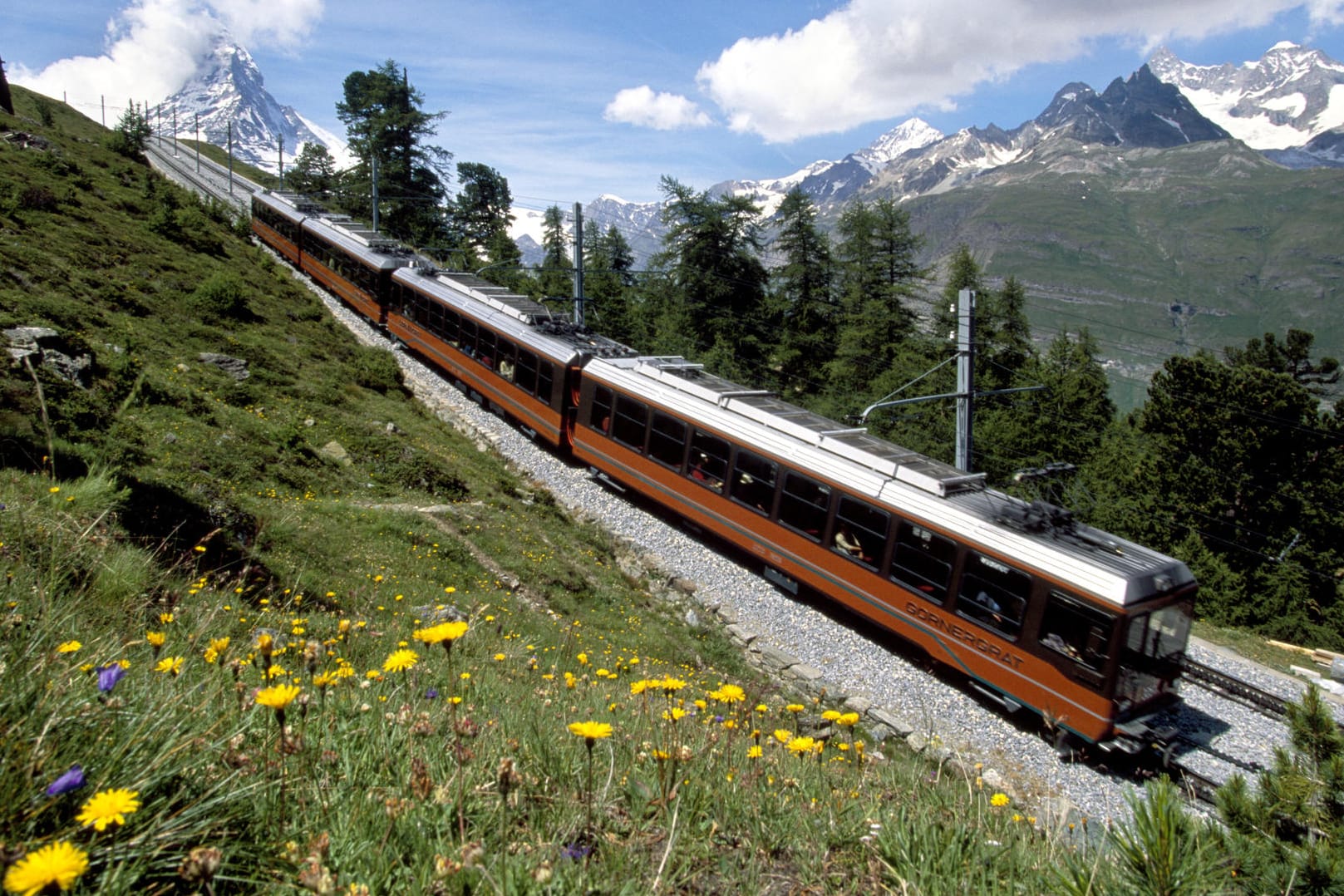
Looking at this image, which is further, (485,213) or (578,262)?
(485,213)

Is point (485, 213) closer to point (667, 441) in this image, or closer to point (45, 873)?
point (667, 441)

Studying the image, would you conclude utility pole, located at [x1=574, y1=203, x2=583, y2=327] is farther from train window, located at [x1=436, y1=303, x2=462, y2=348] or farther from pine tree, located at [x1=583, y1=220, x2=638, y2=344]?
pine tree, located at [x1=583, y1=220, x2=638, y2=344]

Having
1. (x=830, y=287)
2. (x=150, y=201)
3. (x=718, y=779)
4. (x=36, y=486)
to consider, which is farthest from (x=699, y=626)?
(x=830, y=287)

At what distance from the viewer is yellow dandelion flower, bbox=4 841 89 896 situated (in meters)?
1.02

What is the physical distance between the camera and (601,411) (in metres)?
17.7

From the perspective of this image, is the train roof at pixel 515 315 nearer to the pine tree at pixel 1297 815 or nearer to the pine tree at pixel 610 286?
the pine tree at pixel 610 286

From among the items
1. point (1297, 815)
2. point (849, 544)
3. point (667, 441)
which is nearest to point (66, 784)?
point (1297, 815)

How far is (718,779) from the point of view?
278 cm

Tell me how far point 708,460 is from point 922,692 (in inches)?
232

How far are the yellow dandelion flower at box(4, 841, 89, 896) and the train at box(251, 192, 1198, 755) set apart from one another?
18.6 ft

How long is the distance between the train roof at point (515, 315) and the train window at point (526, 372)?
0.99ft

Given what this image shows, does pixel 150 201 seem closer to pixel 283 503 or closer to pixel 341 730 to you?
pixel 283 503

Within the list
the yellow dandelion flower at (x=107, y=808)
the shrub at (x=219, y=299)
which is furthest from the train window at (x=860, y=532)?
the shrub at (x=219, y=299)

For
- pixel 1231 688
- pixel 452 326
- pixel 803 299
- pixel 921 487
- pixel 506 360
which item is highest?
pixel 803 299
